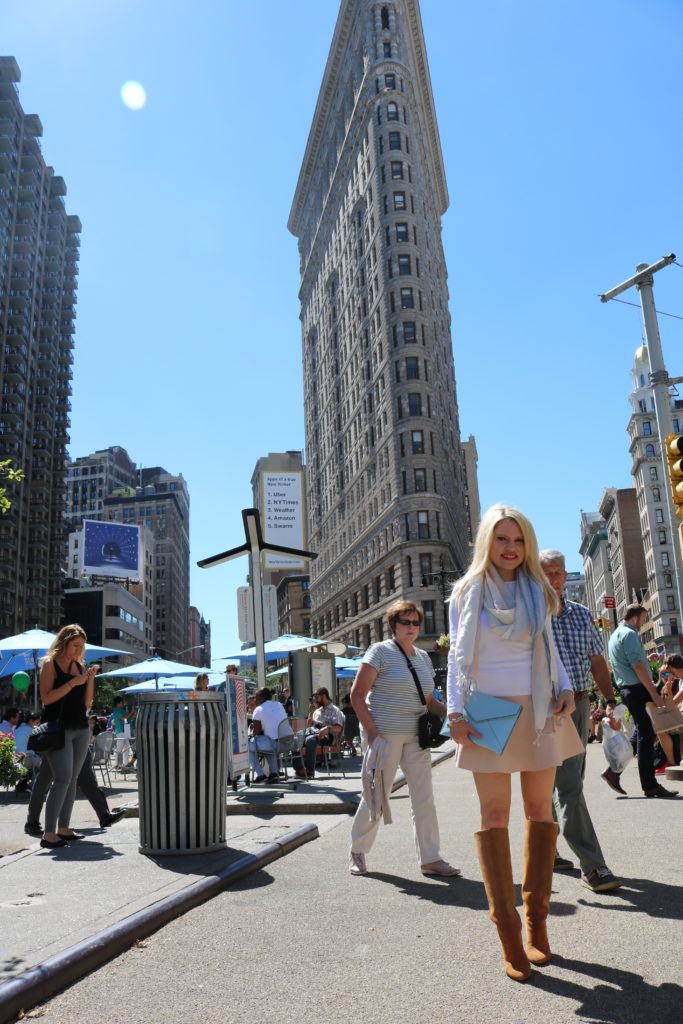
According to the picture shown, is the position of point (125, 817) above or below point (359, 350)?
below

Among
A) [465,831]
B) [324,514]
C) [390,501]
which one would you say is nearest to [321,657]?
[465,831]

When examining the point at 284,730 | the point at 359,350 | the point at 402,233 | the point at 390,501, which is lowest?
the point at 284,730

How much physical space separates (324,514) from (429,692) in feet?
292

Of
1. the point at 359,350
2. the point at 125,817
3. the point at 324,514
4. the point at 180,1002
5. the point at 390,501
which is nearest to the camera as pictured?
the point at 180,1002

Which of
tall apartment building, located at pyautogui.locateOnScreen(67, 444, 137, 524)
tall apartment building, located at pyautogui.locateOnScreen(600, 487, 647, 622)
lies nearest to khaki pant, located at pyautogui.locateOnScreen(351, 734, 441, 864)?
tall apartment building, located at pyautogui.locateOnScreen(600, 487, 647, 622)

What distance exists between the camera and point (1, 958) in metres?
3.88

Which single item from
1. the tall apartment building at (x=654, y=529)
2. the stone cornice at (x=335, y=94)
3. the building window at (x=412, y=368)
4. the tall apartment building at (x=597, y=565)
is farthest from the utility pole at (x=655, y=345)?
the tall apartment building at (x=597, y=565)

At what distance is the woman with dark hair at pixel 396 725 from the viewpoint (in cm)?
617

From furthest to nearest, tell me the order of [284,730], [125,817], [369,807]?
[284,730] → [125,817] → [369,807]

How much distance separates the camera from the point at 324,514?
95.4m

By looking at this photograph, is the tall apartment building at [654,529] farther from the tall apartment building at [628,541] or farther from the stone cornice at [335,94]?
the stone cornice at [335,94]

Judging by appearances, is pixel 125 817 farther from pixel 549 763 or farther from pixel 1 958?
pixel 549 763

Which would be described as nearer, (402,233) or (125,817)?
(125,817)

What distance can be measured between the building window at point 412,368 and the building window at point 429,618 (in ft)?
56.3
